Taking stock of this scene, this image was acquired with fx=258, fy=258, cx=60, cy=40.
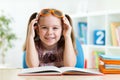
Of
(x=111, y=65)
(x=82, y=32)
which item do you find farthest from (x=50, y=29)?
(x=82, y=32)

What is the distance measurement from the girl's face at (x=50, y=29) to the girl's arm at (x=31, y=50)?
0.06m

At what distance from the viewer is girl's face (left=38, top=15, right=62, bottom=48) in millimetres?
1696

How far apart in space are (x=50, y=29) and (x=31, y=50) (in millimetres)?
186

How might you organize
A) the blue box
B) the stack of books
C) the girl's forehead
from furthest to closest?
the blue box, the girl's forehead, the stack of books

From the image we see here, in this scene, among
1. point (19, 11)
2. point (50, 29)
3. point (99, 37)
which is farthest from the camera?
point (19, 11)

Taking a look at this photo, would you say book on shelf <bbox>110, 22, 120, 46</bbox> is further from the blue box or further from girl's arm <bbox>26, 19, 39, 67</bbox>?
girl's arm <bbox>26, 19, 39, 67</bbox>

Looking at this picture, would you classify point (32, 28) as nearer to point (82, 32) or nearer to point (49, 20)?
point (49, 20)

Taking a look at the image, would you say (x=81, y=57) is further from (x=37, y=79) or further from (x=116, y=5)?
(x=116, y=5)

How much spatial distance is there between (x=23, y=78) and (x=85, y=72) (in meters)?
0.36

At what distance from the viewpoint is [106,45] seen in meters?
3.22

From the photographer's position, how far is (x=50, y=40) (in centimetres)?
171

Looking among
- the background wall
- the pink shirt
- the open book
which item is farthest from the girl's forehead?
the background wall

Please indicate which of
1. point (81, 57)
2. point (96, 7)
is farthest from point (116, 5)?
point (81, 57)

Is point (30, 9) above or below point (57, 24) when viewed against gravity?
above
